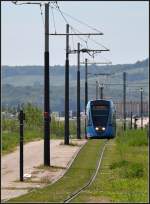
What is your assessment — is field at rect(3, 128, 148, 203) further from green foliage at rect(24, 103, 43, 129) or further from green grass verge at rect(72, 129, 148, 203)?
green foliage at rect(24, 103, 43, 129)

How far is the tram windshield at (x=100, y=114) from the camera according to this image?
59.5 meters

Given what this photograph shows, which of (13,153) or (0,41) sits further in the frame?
(13,153)

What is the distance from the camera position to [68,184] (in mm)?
31266

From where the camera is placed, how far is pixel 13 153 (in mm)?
57031

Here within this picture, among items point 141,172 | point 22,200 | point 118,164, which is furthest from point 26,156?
point 22,200

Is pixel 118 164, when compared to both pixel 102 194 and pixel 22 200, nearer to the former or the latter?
pixel 102 194

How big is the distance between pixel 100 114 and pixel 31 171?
21.6 m

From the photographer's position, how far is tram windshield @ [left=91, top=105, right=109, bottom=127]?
59.5 meters

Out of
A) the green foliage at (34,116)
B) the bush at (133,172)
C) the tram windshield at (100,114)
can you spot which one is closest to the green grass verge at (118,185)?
the bush at (133,172)

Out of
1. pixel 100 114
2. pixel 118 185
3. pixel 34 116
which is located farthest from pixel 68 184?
pixel 34 116

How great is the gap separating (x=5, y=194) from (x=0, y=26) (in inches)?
251

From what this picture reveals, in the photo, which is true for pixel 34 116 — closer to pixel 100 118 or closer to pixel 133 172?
pixel 100 118

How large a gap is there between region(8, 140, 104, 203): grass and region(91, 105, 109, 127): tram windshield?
9.72 meters

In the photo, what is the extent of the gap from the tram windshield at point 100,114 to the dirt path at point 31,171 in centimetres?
321
